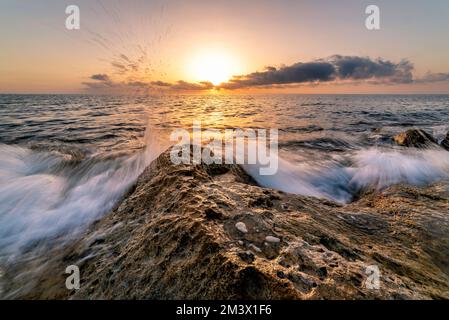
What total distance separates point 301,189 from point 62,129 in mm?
15004

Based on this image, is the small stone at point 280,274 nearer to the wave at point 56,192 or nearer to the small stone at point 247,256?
the small stone at point 247,256

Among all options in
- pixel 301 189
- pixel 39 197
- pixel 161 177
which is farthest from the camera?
pixel 301 189

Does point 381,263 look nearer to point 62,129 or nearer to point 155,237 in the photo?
point 155,237

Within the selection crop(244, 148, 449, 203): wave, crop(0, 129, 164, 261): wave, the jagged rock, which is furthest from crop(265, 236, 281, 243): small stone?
crop(0, 129, 164, 261): wave

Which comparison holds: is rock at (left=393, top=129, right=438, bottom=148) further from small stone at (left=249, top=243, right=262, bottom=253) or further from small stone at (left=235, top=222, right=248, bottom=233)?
small stone at (left=249, top=243, right=262, bottom=253)

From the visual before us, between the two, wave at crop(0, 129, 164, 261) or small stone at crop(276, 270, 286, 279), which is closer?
small stone at crop(276, 270, 286, 279)

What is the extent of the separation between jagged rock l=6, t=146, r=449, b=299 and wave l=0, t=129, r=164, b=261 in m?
0.96

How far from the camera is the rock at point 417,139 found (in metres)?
9.02

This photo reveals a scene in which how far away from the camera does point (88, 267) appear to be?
239 centimetres

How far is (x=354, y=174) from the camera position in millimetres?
6688

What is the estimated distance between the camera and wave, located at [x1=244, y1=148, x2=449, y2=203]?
17.8 ft

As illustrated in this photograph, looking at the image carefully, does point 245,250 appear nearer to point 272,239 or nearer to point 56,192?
point 272,239
